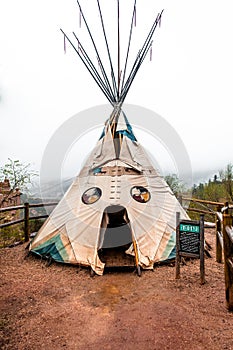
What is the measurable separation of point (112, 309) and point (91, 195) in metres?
2.21

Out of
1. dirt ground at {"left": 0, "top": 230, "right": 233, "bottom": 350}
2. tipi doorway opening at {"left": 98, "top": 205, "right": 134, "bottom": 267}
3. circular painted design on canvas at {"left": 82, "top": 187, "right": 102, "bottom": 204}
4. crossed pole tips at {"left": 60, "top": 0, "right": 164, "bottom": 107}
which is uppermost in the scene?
crossed pole tips at {"left": 60, "top": 0, "right": 164, "bottom": 107}

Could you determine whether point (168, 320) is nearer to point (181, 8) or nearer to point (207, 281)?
point (207, 281)

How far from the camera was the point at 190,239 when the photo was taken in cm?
352

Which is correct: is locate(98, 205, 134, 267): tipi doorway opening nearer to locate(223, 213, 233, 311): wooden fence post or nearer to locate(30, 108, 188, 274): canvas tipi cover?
locate(30, 108, 188, 274): canvas tipi cover

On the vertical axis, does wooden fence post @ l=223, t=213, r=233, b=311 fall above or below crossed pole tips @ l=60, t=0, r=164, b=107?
below

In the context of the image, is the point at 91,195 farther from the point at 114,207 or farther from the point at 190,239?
the point at 190,239

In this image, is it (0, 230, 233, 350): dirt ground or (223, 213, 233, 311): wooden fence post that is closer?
(0, 230, 233, 350): dirt ground

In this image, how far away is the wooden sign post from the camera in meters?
3.46

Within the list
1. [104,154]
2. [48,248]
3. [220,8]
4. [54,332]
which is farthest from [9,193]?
[220,8]

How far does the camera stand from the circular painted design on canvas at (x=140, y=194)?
4562mm

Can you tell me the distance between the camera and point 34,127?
13.9 metres

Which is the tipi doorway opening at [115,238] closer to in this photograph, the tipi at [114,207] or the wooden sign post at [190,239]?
the tipi at [114,207]

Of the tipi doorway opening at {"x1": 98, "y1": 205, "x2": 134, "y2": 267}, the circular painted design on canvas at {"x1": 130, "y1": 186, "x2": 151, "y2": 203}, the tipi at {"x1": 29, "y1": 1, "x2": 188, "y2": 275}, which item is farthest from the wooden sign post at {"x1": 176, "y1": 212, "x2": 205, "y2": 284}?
the circular painted design on canvas at {"x1": 130, "y1": 186, "x2": 151, "y2": 203}

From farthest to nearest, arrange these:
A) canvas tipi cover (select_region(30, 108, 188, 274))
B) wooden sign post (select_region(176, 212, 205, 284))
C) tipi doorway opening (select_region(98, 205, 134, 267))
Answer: tipi doorway opening (select_region(98, 205, 134, 267)) < canvas tipi cover (select_region(30, 108, 188, 274)) < wooden sign post (select_region(176, 212, 205, 284))
